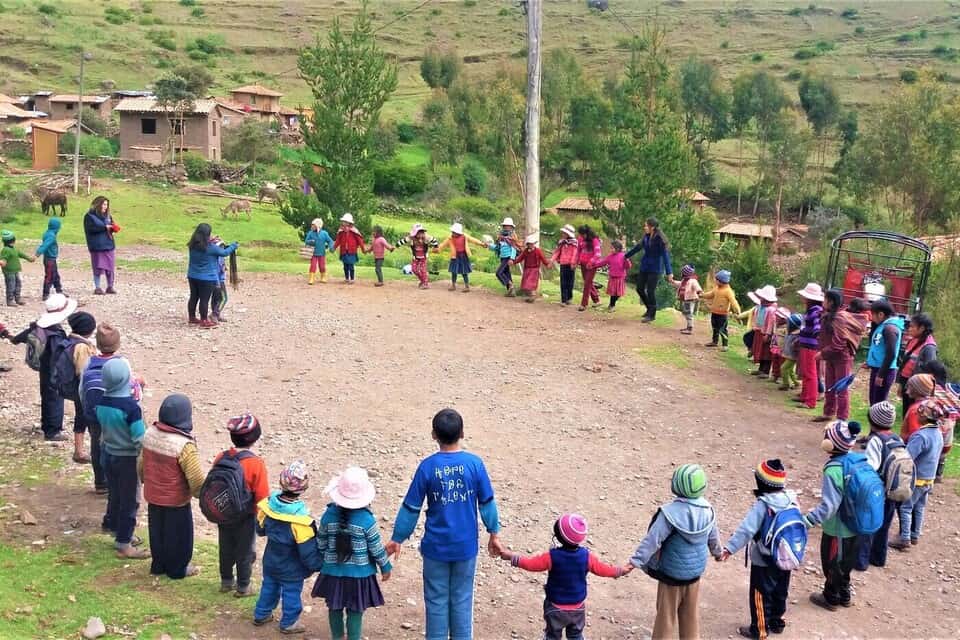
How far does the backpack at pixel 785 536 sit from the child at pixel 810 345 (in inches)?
221

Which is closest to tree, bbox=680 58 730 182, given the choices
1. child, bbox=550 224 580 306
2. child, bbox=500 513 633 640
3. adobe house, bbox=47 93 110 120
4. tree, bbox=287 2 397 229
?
adobe house, bbox=47 93 110 120

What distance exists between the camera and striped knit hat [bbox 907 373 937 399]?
8.07m

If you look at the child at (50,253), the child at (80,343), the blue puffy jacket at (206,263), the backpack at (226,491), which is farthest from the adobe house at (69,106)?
the backpack at (226,491)

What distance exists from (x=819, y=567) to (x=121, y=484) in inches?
237

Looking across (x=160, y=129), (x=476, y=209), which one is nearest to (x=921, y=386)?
(x=476, y=209)

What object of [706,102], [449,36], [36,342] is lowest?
[36,342]

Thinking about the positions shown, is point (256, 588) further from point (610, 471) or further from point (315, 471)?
point (610, 471)

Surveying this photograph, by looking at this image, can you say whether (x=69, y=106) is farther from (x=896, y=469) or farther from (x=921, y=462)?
(x=896, y=469)

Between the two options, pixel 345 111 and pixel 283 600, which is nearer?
pixel 283 600

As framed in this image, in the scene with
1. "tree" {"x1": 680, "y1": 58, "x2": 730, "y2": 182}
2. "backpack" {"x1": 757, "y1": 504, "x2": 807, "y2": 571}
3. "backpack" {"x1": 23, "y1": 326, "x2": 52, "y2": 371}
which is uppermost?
"tree" {"x1": 680, "y1": 58, "x2": 730, "y2": 182}

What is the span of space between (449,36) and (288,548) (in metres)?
128

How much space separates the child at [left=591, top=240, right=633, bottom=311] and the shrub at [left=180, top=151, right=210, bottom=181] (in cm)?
3503

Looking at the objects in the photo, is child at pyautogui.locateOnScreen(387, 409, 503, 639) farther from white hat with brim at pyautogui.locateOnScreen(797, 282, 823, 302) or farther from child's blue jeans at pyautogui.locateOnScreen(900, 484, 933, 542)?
white hat with brim at pyautogui.locateOnScreen(797, 282, 823, 302)

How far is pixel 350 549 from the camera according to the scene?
213 inches
